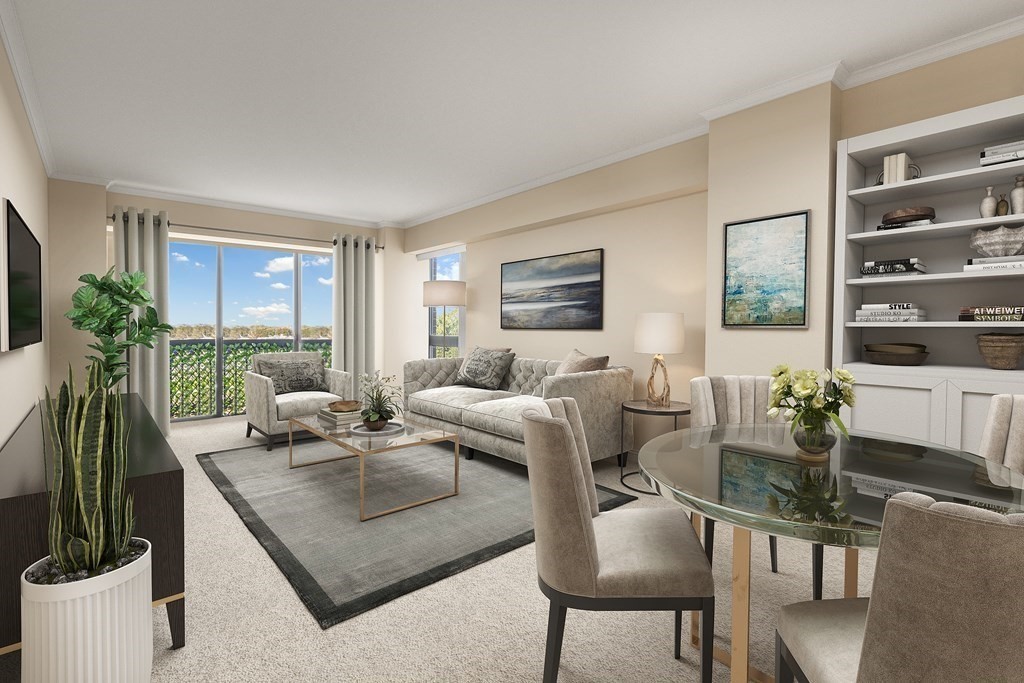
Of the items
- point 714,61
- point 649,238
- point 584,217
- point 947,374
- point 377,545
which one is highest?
point 714,61

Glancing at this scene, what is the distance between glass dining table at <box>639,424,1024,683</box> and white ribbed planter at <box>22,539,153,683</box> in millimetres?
1520

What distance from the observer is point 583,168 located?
4457mm

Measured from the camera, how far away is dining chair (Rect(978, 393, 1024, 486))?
172 centimetres

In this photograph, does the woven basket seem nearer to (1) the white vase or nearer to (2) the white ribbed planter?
(1) the white vase

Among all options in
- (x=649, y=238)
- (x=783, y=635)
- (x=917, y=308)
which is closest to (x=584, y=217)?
(x=649, y=238)

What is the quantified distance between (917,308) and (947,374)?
388 mm

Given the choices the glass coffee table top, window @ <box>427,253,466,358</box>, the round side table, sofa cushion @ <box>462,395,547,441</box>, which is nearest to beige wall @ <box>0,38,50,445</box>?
sofa cushion @ <box>462,395,547,441</box>

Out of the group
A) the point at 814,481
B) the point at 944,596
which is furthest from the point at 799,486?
the point at 944,596

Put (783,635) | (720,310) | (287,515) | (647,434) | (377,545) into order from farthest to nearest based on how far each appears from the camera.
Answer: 1. (647,434)
2. (720,310)
3. (287,515)
4. (377,545)
5. (783,635)

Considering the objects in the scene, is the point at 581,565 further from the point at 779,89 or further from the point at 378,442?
the point at 779,89

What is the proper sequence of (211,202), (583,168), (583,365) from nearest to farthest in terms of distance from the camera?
(583,365), (583,168), (211,202)

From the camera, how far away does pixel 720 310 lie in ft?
10.9

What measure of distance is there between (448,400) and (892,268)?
3411 mm

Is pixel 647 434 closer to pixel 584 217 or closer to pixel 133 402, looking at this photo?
pixel 584 217
